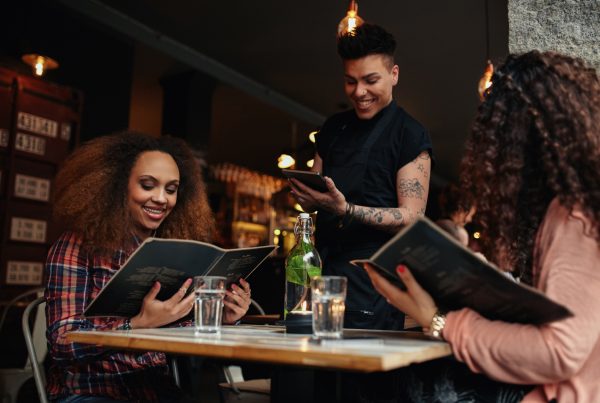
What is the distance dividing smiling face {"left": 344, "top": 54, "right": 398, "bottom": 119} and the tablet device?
0.52 meters

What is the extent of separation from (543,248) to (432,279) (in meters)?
0.22

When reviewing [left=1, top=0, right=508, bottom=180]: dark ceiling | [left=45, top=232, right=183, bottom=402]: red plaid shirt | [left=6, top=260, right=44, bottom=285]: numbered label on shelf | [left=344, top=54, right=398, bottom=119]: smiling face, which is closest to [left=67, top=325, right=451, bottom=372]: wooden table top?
[left=45, top=232, right=183, bottom=402]: red plaid shirt

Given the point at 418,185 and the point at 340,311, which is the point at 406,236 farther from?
the point at 418,185

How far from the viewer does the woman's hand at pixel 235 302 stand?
76.4 inches

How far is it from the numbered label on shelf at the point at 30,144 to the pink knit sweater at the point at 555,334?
5.17 m

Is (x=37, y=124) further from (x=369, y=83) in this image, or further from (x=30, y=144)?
(x=369, y=83)

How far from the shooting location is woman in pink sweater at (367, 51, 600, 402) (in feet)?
3.59

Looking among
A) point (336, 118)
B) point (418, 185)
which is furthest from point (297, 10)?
point (418, 185)

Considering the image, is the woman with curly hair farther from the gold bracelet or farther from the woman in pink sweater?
the woman in pink sweater

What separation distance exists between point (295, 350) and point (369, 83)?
1.51 metres

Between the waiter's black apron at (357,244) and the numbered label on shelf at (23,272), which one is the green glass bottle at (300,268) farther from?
the numbered label on shelf at (23,272)

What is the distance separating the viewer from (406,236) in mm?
1147

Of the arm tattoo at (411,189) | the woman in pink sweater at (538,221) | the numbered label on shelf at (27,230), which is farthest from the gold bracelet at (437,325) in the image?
the numbered label on shelf at (27,230)

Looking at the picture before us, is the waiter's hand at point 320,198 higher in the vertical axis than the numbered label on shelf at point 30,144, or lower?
lower
